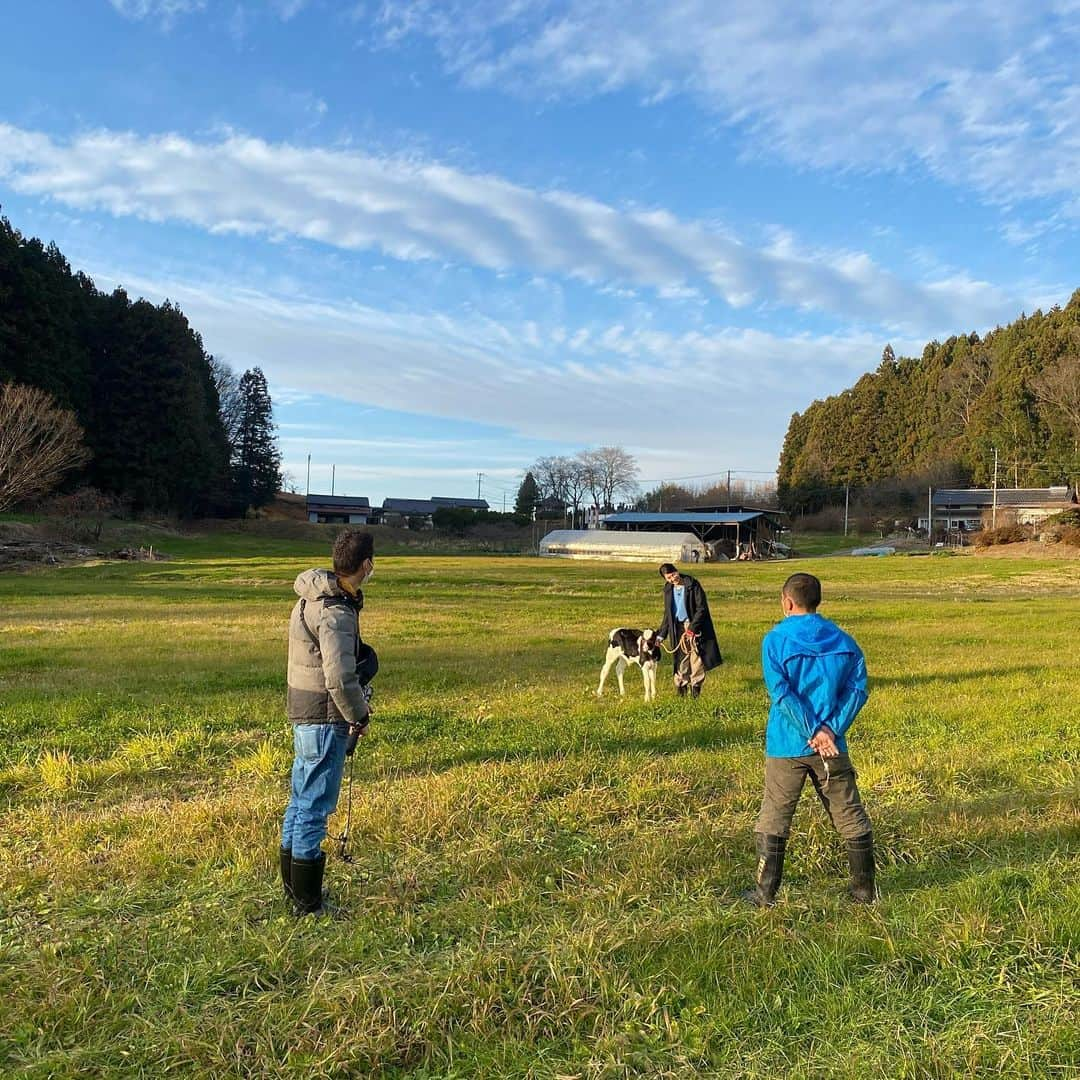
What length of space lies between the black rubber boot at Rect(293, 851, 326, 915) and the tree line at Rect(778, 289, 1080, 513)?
7562cm

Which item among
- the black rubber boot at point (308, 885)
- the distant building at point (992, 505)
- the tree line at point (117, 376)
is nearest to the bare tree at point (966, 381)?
the distant building at point (992, 505)

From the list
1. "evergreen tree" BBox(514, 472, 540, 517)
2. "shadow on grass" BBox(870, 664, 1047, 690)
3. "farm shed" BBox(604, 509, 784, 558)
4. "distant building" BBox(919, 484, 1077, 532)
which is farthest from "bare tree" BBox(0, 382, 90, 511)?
"distant building" BBox(919, 484, 1077, 532)

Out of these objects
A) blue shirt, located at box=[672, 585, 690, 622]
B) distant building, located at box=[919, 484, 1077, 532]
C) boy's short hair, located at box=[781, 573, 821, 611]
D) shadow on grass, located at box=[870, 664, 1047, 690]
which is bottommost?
shadow on grass, located at box=[870, 664, 1047, 690]

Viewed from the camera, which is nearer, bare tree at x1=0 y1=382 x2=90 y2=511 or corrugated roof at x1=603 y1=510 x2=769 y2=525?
bare tree at x1=0 y1=382 x2=90 y2=511

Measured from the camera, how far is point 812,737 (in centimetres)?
379

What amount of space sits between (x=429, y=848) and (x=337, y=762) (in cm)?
94

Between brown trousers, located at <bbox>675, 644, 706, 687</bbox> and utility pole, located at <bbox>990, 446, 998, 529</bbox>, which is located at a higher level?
utility pole, located at <bbox>990, 446, 998, 529</bbox>

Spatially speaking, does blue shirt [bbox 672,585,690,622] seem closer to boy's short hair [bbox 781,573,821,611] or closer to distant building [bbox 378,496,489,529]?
boy's short hair [bbox 781,573,821,611]

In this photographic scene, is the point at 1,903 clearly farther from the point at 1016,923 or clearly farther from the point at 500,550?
Answer: the point at 500,550

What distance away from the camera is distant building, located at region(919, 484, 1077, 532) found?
6419 cm

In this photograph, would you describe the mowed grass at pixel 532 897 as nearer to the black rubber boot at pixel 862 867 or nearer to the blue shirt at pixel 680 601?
the black rubber boot at pixel 862 867

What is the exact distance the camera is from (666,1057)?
2678mm

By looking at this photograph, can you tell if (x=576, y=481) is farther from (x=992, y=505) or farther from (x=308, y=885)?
(x=308, y=885)

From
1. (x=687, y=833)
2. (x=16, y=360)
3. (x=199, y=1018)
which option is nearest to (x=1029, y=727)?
(x=687, y=833)
